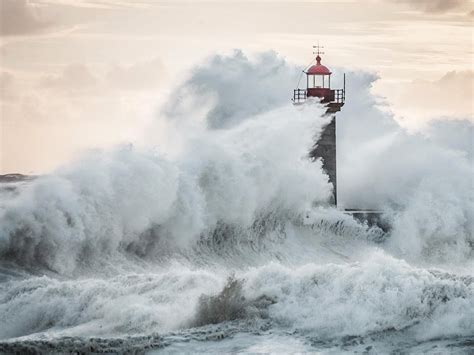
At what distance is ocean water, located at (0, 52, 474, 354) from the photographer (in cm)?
1472

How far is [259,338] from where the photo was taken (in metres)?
14.7

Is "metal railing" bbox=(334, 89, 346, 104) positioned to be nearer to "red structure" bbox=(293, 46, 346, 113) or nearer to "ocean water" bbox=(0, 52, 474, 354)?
"red structure" bbox=(293, 46, 346, 113)

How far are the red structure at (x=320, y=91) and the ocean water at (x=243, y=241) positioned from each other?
30 centimetres

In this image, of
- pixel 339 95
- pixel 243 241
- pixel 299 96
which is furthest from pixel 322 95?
pixel 243 241

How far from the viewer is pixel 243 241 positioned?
22.7 meters

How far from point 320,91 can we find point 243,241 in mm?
5052

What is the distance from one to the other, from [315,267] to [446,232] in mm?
10864

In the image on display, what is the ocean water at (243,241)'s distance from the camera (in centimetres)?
1472

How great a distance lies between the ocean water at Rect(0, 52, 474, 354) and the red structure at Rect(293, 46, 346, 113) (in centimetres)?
30

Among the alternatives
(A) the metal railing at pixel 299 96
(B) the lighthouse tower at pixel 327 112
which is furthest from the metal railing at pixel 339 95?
(A) the metal railing at pixel 299 96

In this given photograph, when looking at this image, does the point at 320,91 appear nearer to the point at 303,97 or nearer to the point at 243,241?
the point at 303,97

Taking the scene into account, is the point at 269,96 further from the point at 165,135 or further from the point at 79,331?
the point at 79,331

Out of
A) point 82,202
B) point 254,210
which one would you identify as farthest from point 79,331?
point 254,210

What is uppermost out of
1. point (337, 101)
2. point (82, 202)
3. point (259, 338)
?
point (337, 101)
